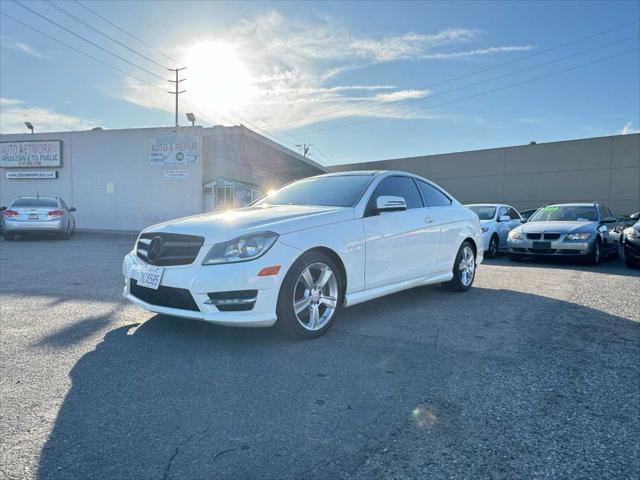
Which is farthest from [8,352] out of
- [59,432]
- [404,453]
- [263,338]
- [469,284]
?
[469,284]

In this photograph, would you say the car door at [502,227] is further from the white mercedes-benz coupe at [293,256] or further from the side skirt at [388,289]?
the white mercedes-benz coupe at [293,256]

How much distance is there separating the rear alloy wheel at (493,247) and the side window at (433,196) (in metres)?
6.35

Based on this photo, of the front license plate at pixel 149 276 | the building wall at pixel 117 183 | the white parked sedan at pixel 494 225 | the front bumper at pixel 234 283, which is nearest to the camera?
the front bumper at pixel 234 283

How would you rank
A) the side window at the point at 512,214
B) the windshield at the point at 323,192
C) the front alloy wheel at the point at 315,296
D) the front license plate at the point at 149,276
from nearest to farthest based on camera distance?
the front license plate at the point at 149,276, the front alloy wheel at the point at 315,296, the windshield at the point at 323,192, the side window at the point at 512,214

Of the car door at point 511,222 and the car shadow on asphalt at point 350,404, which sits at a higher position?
the car door at point 511,222

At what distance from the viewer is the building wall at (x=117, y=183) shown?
64.1ft

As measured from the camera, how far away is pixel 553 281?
784 cm

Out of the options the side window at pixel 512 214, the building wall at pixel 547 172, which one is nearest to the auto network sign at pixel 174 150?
the side window at pixel 512 214

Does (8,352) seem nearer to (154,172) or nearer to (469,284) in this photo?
(469,284)

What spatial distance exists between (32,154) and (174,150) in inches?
285

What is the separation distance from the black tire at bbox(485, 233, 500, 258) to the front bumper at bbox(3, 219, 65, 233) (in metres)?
13.1

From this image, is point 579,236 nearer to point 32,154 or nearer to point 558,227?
point 558,227

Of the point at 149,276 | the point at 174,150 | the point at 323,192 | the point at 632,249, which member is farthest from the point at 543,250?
the point at 174,150

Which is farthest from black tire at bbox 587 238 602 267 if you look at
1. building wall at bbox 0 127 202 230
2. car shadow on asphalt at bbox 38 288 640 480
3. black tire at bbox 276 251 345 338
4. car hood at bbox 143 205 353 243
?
building wall at bbox 0 127 202 230
